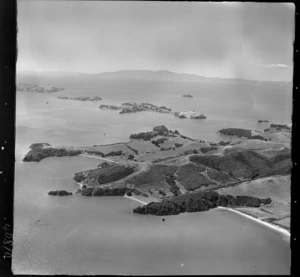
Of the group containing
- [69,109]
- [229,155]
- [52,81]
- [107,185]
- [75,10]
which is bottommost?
[107,185]

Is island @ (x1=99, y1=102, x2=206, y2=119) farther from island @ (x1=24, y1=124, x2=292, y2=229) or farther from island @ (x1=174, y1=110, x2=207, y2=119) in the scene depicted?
island @ (x1=24, y1=124, x2=292, y2=229)

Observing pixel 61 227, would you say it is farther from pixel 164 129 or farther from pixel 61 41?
pixel 61 41

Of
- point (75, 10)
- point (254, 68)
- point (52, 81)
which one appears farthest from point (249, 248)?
point (75, 10)

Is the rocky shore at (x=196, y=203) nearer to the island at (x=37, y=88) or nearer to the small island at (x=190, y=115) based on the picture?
the small island at (x=190, y=115)

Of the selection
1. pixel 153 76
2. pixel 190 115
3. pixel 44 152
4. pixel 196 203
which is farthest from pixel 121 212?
pixel 153 76

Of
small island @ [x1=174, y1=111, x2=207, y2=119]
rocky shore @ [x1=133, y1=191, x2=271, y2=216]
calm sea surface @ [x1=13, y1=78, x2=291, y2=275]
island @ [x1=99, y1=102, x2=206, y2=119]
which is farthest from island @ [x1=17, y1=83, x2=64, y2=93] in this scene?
rocky shore @ [x1=133, y1=191, x2=271, y2=216]

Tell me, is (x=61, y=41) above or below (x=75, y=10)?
below

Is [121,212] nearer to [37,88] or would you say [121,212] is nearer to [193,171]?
[193,171]
